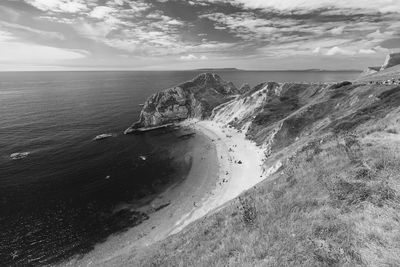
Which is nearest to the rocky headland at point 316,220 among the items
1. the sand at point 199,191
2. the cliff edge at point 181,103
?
the sand at point 199,191

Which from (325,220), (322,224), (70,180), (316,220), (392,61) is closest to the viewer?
(322,224)

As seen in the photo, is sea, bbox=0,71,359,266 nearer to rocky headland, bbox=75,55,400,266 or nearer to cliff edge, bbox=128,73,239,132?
cliff edge, bbox=128,73,239,132

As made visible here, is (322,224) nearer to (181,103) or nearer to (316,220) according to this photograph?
(316,220)

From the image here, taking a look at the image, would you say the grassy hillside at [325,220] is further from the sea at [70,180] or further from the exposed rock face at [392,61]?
the exposed rock face at [392,61]

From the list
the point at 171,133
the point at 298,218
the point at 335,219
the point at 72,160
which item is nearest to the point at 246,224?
the point at 298,218

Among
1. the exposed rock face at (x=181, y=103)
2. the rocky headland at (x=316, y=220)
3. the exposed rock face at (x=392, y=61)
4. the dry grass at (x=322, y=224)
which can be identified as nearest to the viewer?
the dry grass at (x=322, y=224)

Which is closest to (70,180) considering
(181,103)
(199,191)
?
(199,191)
